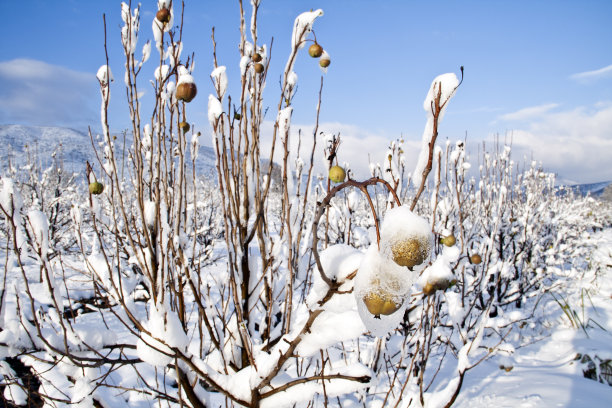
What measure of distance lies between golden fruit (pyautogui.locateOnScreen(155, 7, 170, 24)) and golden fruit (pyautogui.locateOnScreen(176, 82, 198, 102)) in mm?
414

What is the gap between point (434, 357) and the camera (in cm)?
427

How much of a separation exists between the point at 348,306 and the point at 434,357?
4.24m

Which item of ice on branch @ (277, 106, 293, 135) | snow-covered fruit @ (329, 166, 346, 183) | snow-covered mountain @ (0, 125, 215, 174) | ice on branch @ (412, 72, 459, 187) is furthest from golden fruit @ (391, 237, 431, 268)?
snow-covered mountain @ (0, 125, 215, 174)

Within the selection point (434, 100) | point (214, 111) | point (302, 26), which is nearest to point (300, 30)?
point (302, 26)

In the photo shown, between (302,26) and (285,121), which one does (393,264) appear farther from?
(302,26)

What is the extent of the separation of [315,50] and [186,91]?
1.92 ft

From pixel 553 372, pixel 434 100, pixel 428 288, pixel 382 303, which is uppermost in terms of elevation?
pixel 434 100

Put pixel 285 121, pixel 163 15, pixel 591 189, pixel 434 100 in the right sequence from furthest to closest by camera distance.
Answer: pixel 591 189, pixel 163 15, pixel 285 121, pixel 434 100

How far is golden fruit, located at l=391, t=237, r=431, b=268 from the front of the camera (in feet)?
1.63

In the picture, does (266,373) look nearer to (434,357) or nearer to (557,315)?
(434,357)

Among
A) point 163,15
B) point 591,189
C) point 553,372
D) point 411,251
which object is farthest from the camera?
point 591,189

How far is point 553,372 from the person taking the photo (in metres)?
3.34

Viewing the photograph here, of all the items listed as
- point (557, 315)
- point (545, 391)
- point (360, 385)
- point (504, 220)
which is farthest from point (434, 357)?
point (360, 385)

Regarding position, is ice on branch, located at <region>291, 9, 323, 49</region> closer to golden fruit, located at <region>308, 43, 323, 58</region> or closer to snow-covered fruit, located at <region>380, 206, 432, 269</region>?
golden fruit, located at <region>308, 43, 323, 58</region>
